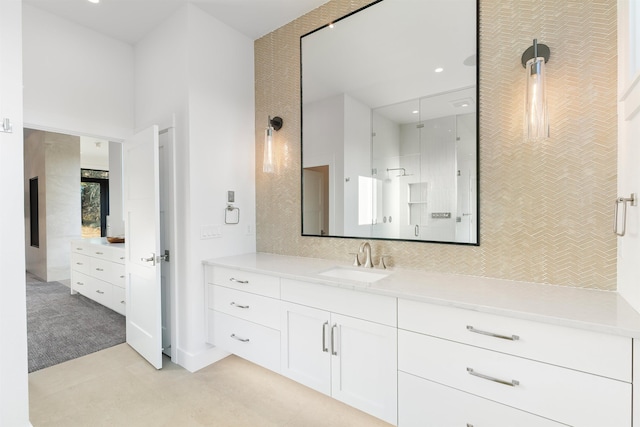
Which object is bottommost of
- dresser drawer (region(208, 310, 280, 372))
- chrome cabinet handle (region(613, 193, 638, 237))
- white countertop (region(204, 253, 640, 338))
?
dresser drawer (region(208, 310, 280, 372))

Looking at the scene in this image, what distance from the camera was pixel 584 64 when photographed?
1.60 metres

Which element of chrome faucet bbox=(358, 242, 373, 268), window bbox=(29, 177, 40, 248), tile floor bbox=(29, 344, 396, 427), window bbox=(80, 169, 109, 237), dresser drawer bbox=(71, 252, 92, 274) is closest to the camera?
tile floor bbox=(29, 344, 396, 427)

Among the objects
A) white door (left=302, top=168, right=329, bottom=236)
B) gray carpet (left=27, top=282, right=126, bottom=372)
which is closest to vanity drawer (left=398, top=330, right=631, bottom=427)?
white door (left=302, top=168, right=329, bottom=236)

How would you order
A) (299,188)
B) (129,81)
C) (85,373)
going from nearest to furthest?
(85,373)
(299,188)
(129,81)

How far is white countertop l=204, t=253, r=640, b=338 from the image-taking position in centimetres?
118

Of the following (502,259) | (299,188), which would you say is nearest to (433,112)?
(502,259)

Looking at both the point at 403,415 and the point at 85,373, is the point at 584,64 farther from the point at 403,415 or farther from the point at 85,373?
the point at 85,373

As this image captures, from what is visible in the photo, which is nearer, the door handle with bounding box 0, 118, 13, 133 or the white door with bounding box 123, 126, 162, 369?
the door handle with bounding box 0, 118, 13, 133

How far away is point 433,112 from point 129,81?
2.86 m

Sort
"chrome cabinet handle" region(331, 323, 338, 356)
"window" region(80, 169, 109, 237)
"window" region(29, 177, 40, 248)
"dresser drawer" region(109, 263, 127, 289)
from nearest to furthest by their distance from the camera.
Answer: "chrome cabinet handle" region(331, 323, 338, 356), "dresser drawer" region(109, 263, 127, 289), "window" region(29, 177, 40, 248), "window" region(80, 169, 109, 237)

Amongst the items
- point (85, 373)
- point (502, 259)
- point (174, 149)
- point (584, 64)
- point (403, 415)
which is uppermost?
point (584, 64)

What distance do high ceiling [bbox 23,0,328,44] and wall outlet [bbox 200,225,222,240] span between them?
1.81 metres

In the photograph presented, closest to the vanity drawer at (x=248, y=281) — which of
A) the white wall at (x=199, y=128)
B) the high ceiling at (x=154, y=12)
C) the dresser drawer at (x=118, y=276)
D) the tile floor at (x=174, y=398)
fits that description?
the white wall at (x=199, y=128)

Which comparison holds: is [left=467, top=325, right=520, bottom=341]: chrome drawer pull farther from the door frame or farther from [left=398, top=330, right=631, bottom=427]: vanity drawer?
the door frame
